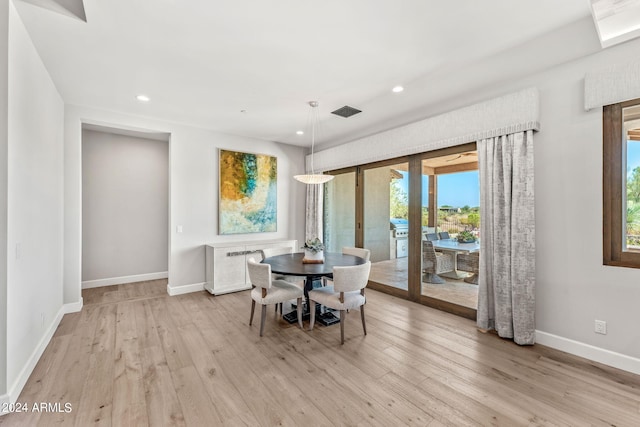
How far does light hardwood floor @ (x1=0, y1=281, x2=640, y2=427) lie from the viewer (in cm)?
194

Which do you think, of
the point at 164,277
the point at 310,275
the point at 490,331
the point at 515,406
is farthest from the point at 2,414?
the point at 490,331

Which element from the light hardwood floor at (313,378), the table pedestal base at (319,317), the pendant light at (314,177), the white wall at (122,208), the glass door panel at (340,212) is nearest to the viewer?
the light hardwood floor at (313,378)

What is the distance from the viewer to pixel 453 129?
11.7 feet

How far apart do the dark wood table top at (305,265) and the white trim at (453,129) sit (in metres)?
1.79

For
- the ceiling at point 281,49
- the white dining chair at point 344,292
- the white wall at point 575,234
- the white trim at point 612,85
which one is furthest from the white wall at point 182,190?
the white trim at point 612,85

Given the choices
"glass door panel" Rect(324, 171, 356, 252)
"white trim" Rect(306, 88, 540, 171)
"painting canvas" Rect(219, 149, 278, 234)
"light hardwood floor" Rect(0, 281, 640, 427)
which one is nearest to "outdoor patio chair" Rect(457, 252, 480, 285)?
"light hardwood floor" Rect(0, 281, 640, 427)

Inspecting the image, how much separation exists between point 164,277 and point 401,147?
509 centimetres

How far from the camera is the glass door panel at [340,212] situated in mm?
5461

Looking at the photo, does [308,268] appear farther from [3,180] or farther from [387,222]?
[3,180]

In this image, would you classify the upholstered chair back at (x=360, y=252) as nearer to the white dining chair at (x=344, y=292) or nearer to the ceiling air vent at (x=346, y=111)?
the white dining chair at (x=344, y=292)

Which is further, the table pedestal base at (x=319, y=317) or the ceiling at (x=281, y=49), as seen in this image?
the table pedestal base at (x=319, y=317)

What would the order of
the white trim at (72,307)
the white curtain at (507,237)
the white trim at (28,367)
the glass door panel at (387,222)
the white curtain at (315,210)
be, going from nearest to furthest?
the white trim at (28,367) → the white curtain at (507,237) → the white trim at (72,307) → the glass door panel at (387,222) → the white curtain at (315,210)

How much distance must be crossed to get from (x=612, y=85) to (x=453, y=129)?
1.40m

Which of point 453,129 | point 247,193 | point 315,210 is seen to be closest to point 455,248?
point 453,129
